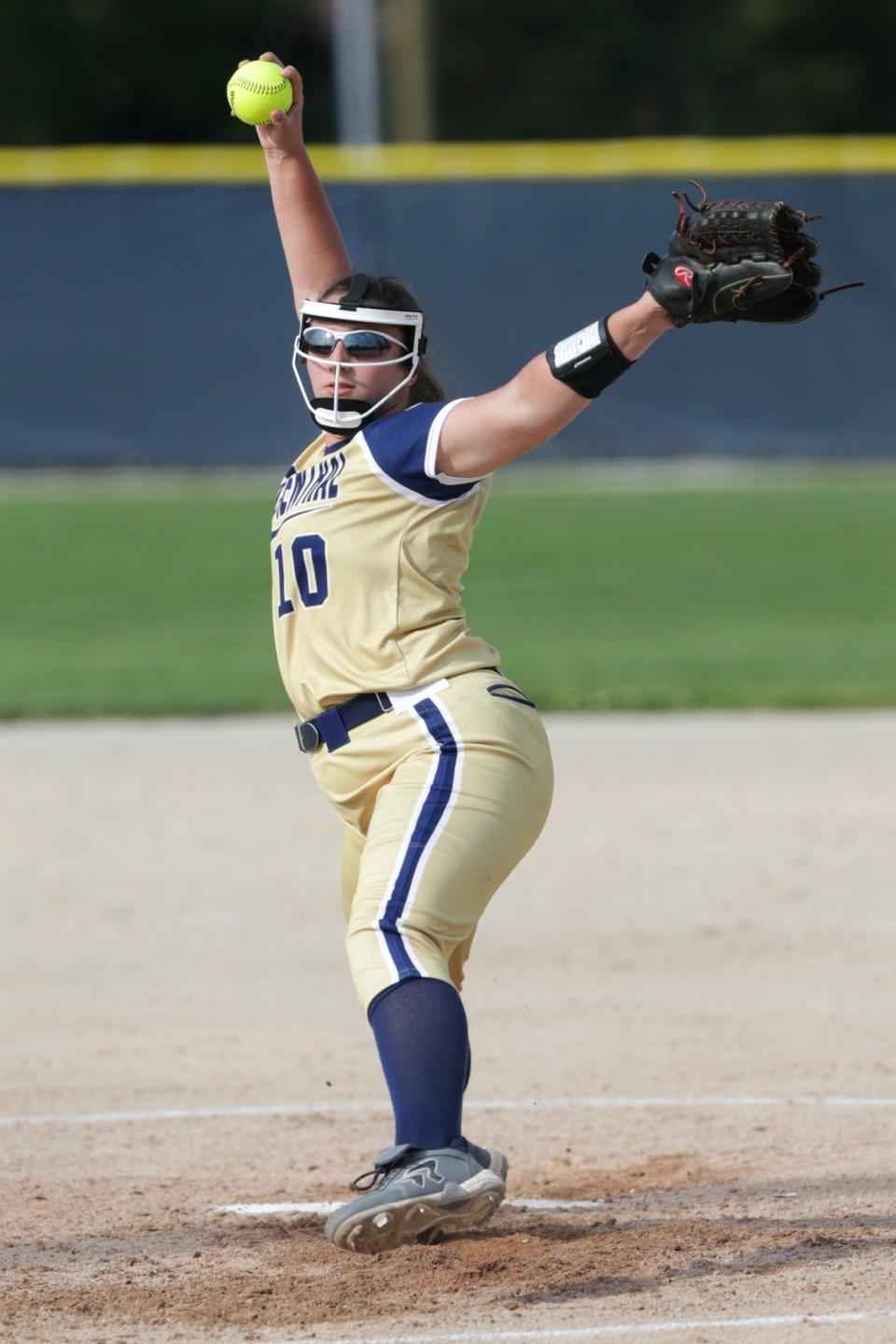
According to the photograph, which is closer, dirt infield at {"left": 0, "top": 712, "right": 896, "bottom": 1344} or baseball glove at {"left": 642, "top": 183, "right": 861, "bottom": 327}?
baseball glove at {"left": 642, "top": 183, "right": 861, "bottom": 327}

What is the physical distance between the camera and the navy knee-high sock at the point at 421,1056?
3320 millimetres

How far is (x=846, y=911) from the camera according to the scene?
20.3ft

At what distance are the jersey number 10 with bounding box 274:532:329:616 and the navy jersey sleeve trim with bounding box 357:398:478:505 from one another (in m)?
0.18

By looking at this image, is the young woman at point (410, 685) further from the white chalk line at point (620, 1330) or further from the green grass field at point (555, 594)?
the green grass field at point (555, 594)

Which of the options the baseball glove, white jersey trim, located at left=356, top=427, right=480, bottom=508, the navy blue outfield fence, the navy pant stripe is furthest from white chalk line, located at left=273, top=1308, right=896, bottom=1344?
the navy blue outfield fence

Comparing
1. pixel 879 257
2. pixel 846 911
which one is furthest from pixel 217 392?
pixel 846 911

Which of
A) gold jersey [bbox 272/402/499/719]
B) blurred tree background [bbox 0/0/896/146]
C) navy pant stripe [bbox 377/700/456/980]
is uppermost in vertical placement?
blurred tree background [bbox 0/0/896/146]

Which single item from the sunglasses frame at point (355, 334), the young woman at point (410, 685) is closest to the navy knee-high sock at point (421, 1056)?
the young woman at point (410, 685)

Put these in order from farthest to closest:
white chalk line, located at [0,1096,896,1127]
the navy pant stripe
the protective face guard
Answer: white chalk line, located at [0,1096,896,1127]
the protective face guard
the navy pant stripe

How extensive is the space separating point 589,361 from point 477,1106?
2.10 m

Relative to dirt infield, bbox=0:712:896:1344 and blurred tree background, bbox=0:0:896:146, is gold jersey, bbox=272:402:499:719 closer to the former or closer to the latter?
dirt infield, bbox=0:712:896:1344

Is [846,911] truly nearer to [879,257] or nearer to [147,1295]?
[147,1295]

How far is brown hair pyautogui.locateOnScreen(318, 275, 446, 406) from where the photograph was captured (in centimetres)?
371

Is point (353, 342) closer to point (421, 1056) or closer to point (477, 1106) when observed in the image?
point (421, 1056)
